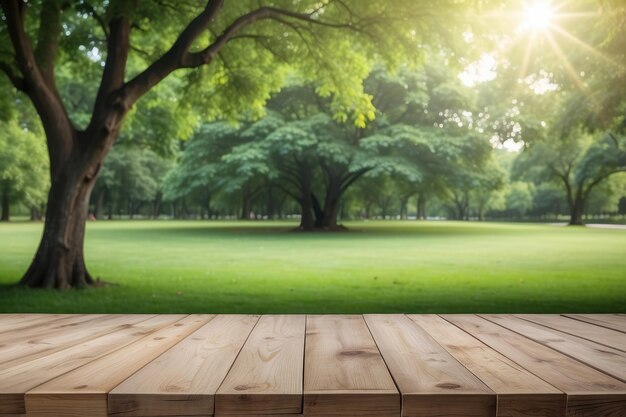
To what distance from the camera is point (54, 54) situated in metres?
10.4

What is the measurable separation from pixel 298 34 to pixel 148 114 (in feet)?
22.7

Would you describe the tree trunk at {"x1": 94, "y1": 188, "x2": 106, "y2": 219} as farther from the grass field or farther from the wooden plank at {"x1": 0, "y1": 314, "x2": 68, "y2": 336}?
the wooden plank at {"x1": 0, "y1": 314, "x2": 68, "y2": 336}

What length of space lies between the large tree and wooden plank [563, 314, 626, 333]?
7.18 m

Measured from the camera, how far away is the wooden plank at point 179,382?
1.85 meters

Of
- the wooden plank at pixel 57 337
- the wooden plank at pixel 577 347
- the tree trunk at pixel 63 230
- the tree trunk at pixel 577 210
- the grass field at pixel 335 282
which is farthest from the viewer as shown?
the tree trunk at pixel 577 210

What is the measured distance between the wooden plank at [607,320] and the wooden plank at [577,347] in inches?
16.9

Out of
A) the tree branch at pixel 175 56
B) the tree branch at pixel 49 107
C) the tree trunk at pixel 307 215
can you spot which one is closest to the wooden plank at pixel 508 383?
the tree branch at pixel 175 56

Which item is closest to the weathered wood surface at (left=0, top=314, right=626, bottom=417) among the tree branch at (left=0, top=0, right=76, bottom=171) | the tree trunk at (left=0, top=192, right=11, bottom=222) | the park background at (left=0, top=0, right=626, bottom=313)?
the park background at (left=0, top=0, right=626, bottom=313)

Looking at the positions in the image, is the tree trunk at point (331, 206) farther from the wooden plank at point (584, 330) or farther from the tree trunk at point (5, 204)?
the tree trunk at point (5, 204)

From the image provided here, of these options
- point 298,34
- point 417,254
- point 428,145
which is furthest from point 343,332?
point 428,145

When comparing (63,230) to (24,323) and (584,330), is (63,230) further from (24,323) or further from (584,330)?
(584,330)

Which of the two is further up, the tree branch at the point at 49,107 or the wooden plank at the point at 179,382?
the tree branch at the point at 49,107

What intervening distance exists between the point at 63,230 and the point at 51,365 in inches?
318

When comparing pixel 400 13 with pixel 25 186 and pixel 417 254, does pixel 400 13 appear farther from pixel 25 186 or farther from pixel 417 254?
pixel 25 186
